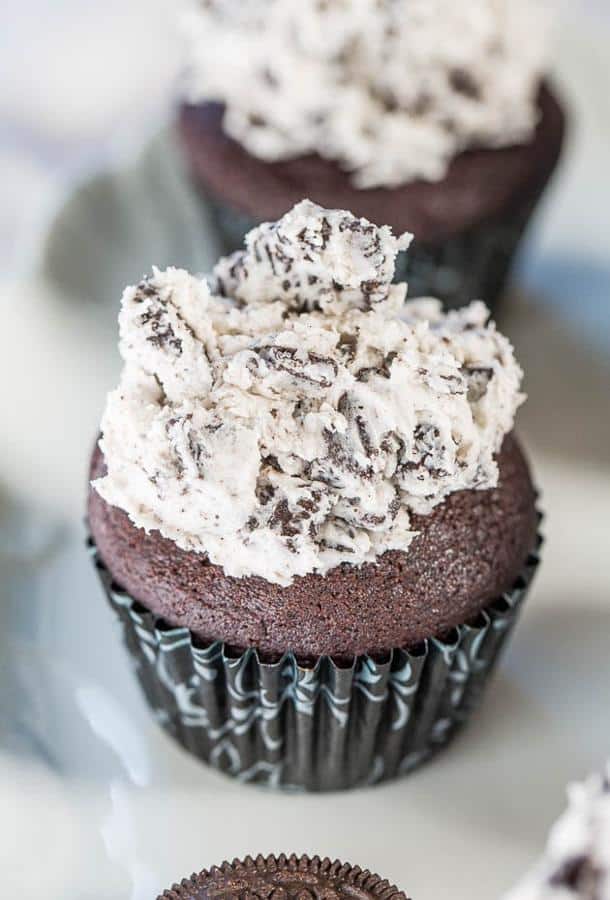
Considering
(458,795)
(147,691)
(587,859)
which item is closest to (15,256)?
(147,691)

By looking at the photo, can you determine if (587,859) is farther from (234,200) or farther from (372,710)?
(234,200)

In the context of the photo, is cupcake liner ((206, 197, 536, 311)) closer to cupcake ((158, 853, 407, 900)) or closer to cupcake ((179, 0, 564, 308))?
cupcake ((179, 0, 564, 308))

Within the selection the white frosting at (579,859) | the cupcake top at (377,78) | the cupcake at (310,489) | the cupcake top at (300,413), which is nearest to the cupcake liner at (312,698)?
the cupcake at (310,489)


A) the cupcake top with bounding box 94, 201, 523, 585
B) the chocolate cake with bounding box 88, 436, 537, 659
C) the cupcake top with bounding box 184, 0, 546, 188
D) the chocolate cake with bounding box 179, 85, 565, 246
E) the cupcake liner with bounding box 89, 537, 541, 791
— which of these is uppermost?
the cupcake top with bounding box 184, 0, 546, 188

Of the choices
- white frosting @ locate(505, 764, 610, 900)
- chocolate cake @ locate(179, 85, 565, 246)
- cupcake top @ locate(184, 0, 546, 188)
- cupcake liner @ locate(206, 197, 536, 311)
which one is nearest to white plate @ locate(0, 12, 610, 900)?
cupcake liner @ locate(206, 197, 536, 311)

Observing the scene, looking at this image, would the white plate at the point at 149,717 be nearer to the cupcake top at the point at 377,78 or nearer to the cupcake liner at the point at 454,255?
the cupcake liner at the point at 454,255
